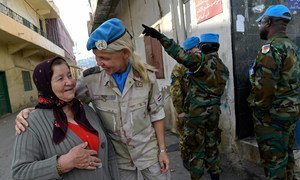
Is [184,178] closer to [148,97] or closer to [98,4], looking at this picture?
[148,97]

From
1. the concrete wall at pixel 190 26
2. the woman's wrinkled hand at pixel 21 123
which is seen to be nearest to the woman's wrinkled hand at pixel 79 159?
the woman's wrinkled hand at pixel 21 123

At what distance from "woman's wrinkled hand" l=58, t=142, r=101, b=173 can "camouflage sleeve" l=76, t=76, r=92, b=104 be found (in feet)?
1.43

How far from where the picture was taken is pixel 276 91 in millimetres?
2584

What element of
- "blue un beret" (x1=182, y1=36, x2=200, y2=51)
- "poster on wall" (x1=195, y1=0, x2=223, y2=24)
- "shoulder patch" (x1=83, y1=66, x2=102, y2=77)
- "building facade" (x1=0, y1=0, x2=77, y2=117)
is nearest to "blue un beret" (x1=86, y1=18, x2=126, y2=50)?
"shoulder patch" (x1=83, y1=66, x2=102, y2=77)

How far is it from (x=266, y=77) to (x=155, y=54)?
12.8ft

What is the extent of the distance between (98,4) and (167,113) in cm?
424

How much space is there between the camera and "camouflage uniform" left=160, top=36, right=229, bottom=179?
3035 mm

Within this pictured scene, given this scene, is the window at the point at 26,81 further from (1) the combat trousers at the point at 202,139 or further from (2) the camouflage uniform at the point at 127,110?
(2) the camouflage uniform at the point at 127,110

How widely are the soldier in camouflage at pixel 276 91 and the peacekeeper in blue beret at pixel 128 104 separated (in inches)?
47.9

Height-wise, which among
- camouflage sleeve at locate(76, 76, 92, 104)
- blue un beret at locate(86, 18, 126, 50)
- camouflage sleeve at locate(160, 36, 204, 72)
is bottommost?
camouflage sleeve at locate(76, 76, 92, 104)

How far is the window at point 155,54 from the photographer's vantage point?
5.97 metres

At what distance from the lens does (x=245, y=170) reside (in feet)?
11.4

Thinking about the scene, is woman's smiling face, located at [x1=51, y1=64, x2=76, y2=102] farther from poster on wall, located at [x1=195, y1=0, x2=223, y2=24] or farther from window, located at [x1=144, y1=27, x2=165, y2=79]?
window, located at [x1=144, y1=27, x2=165, y2=79]

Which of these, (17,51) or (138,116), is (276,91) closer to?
(138,116)
